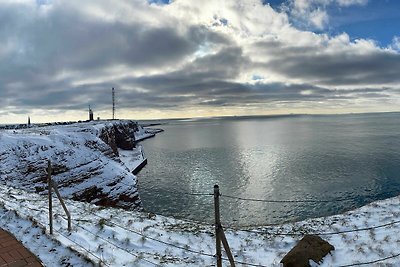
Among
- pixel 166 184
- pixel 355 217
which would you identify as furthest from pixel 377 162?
pixel 355 217

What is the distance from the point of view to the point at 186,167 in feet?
197

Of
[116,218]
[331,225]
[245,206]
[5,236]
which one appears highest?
[5,236]

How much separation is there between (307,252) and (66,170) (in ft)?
78.9

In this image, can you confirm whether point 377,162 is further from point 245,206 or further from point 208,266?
point 208,266

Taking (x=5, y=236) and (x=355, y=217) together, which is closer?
(x=5, y=236)

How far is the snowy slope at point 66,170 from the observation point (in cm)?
2559

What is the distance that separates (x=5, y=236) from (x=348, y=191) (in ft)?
125

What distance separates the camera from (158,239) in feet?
38.1

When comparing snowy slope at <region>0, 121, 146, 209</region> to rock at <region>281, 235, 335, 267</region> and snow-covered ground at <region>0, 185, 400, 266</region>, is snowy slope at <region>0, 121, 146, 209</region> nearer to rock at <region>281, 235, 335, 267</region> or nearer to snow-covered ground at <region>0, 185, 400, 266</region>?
snow-covered ground at <region>0, 185, 400, 266</region>

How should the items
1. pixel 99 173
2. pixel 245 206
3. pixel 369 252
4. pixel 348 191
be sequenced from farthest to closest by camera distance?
pixel 348 191
pixel 245 206
pixel 99 173
pixel 369 252

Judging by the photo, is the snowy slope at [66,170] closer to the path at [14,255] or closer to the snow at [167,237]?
the snow at [167,237]

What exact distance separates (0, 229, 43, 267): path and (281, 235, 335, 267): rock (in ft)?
24.1

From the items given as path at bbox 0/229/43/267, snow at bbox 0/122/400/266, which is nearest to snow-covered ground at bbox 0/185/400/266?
snow at bbox 0/122/400/266

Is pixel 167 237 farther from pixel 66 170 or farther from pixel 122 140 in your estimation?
pixel 122 140
